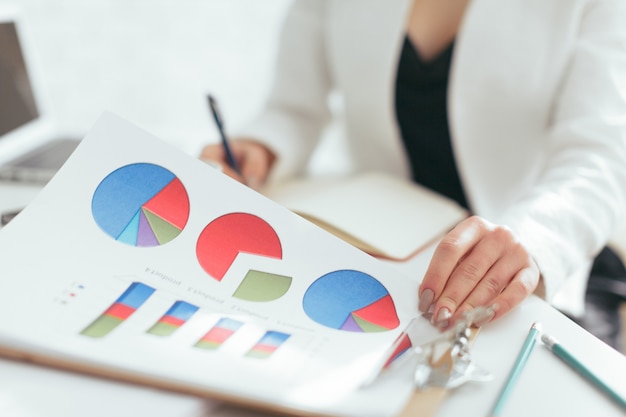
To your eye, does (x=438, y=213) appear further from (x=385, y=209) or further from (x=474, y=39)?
(x=474, y=39)

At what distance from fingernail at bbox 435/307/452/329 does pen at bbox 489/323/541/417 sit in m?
0.04

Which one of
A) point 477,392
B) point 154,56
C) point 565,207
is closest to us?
point 477,392

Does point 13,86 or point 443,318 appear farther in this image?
point 13,86

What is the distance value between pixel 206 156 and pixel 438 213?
26 centimetres

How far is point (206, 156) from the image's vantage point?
0.61 m

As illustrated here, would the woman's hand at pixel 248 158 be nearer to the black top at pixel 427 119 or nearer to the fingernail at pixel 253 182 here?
the fingernail at pixel 253 182

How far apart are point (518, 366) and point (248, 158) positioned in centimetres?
42

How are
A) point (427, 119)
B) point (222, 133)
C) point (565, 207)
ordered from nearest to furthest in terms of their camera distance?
point (565, 207) → point (222, 133) → point (427, 119)

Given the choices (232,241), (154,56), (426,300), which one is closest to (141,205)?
(232,241)

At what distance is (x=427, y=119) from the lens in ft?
2.34

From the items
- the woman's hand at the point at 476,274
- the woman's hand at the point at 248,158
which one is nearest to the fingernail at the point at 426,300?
the woman's hand at the point at 476,274

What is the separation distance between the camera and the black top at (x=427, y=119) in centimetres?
68

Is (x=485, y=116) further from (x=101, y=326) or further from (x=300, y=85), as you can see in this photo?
(x=101, y=326)

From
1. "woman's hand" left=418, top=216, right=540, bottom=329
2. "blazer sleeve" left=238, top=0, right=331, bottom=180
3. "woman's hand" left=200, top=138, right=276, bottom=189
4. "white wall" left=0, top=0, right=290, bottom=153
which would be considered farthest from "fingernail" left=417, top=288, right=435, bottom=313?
"white wall" left=0, top=0, right=290, bottom=153
